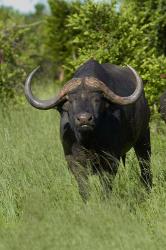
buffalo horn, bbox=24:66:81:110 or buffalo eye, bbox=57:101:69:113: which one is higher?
buffalo horn, bbox=24:66:81:110

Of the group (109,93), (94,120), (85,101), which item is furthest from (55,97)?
(94,120)

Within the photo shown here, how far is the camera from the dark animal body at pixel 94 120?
7.81 metres

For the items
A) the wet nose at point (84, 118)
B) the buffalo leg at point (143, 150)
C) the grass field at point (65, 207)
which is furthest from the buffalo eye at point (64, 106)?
the buffalo leg at point (143, 150)

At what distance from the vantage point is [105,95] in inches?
314

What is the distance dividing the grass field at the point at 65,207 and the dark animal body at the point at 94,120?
176mm

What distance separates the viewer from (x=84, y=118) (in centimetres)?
748

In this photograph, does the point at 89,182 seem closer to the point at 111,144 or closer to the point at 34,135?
the point at 111,144

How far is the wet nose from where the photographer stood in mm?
7480

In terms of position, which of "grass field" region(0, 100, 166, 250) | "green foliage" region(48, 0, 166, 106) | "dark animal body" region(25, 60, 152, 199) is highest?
"green foliage" region(48, 0, 166, 106)

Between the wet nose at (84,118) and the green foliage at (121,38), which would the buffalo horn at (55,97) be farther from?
the green foliage at (121,38)

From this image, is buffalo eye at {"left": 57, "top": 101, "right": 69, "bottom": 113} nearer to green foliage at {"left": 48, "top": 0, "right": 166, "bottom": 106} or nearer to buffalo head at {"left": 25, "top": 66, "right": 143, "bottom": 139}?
buffalo head at {"left": 25, "top": 66, "right": 143, "bottom": 139}

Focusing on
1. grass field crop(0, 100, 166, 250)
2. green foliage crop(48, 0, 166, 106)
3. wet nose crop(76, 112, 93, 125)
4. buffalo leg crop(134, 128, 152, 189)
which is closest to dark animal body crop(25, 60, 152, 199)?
wet nose crop(76, 112, 93, 125)

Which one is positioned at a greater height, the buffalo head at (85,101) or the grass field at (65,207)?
the buffalo head at (85,101)

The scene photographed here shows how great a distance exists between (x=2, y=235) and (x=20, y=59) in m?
11.2
